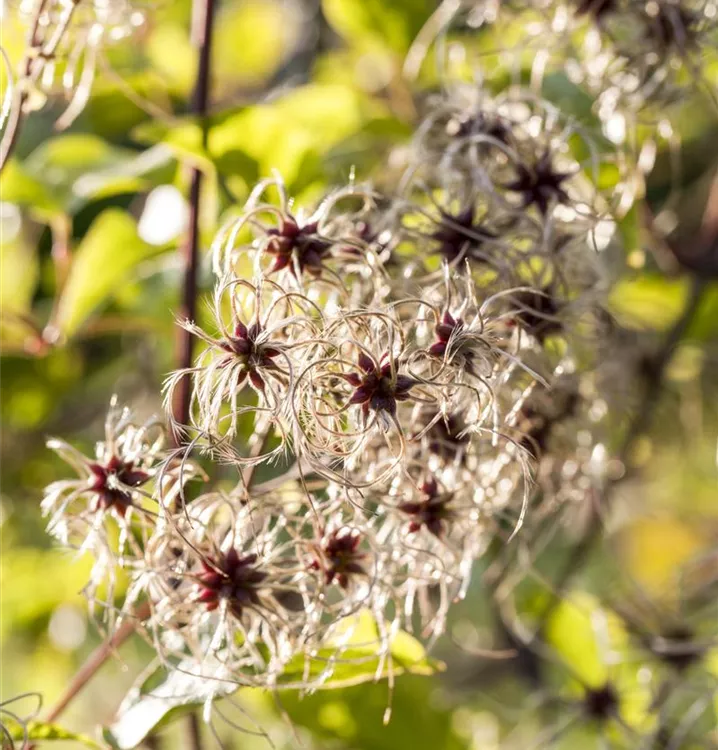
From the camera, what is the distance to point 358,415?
1.24ft

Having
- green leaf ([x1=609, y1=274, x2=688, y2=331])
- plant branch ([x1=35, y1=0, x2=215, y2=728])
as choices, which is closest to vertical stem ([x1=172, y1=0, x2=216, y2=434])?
plant branch ([x1=35, y1=0, x2=215, y2=728])

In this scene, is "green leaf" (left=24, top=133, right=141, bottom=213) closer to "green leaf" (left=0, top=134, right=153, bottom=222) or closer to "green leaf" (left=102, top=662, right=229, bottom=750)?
"green leaf" (left=0, top=134, right=153, bottom=222)

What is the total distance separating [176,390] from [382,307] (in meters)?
0.18

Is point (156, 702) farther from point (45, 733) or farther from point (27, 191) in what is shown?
point (27, 191)

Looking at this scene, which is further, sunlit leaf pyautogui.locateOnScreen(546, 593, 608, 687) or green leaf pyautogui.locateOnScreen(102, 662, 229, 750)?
sunlit leaf pyautogui.locateOnScreen(546, 593, 608, 687)

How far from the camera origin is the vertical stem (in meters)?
0.50

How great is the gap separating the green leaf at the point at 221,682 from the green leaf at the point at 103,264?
0.22m

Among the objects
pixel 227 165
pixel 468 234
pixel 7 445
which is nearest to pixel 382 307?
pixel 468 234

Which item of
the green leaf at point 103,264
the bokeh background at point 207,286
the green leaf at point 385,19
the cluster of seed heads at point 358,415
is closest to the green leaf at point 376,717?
the bokeh background at point 207,286

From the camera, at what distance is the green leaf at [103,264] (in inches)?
22.8

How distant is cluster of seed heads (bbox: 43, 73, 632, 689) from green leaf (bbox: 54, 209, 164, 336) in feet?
0.40

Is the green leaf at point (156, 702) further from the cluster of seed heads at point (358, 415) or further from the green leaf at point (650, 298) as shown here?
the green leaf at point (650, 298)

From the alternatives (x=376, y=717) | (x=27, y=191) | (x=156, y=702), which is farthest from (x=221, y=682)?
(x=27, y=191)

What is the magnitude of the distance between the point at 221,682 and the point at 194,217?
0.79 feet
